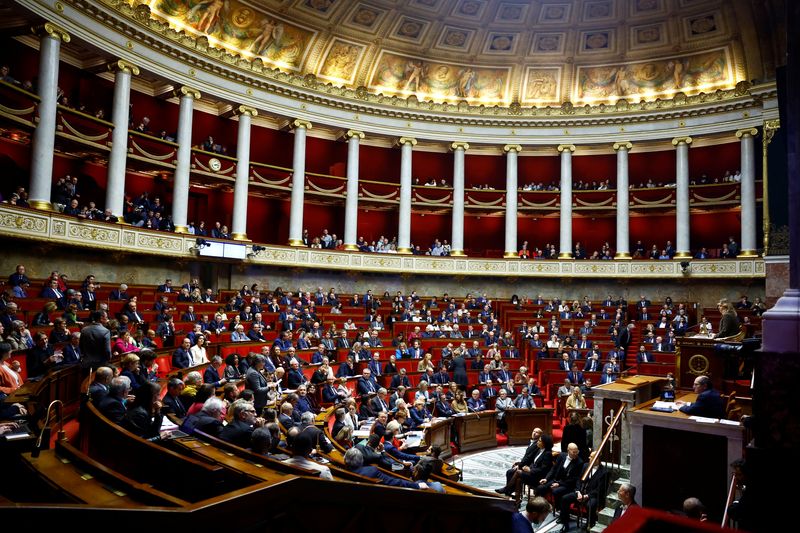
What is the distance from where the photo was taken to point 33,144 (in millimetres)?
14812

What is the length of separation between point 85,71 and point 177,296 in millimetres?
9044

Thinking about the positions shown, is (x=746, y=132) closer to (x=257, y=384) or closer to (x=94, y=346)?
(x=257, y=384)

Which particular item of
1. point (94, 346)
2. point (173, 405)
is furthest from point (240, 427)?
point (94, 346)

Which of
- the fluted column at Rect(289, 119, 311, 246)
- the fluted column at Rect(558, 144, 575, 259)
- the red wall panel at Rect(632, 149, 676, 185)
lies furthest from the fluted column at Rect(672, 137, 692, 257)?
the fluted column at Rect(289, 119, 311, 246)

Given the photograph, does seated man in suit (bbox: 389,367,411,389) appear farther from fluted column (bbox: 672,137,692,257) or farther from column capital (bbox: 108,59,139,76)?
fluted column (bbox: 672,137,692,257)

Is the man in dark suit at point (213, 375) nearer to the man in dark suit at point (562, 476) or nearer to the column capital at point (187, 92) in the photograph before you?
the man in dark suit at point (562, 476)

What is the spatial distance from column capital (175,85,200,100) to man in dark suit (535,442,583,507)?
17852 mm

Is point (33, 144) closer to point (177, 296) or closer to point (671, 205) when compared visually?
point (177, 296)

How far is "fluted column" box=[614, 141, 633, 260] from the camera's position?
24719mm

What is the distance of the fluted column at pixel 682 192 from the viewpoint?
23.8 metres

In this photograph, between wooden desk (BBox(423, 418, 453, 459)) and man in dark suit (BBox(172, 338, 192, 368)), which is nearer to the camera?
man in dark suit (BBox(172, 338, 192, 368))

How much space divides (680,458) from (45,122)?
670 inches

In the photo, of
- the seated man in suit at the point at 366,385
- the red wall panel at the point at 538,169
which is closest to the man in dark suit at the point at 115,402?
the seated man in suit at the point at 366,385

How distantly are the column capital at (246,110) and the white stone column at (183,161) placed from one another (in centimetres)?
176
